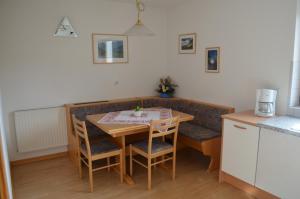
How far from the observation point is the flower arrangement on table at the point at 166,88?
429cm

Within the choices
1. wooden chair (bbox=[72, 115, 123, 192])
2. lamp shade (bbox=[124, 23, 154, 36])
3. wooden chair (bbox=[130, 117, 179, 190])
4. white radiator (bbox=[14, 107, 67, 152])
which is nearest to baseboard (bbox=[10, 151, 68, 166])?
white radiator (bbox=[14, 107, 67, 152])

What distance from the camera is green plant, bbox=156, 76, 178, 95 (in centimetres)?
429

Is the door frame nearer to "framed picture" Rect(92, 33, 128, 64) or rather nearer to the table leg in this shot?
the table leg

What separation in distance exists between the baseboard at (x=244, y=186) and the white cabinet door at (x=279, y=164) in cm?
6

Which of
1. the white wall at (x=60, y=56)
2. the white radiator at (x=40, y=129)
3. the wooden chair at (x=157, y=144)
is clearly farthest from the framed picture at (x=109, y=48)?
the wooden chair at (x=157, y=144)

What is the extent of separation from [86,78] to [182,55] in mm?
1672

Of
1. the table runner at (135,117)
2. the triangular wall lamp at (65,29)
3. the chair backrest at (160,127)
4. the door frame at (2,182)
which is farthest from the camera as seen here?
the triangular wall lamp at (65,29)

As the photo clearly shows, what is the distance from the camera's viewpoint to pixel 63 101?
3.66 meters

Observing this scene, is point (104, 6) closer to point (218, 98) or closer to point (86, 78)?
point (86, 78)

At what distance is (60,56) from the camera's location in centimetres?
356

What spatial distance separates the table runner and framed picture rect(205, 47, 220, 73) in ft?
3.10

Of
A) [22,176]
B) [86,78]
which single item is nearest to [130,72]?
[86,78]

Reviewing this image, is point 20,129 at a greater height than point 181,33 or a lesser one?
lesser

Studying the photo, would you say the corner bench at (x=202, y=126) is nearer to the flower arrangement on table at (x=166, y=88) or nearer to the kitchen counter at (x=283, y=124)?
the flower arrangement on table at (x=166, y=88)
